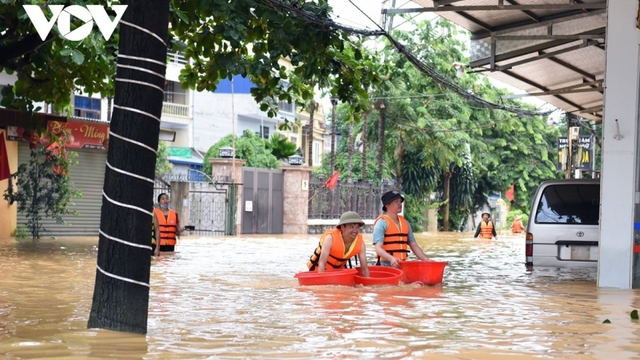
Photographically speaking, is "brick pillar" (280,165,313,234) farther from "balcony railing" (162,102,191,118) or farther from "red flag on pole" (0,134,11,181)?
"balcony railing" (162,102,191,118)

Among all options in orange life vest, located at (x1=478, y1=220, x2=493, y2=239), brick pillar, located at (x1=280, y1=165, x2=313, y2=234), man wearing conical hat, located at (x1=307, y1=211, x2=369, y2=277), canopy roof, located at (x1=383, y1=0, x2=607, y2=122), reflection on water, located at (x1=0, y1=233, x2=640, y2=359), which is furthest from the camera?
brick pillar, located at (x1=280, y1=165, x2=313, y2=234)

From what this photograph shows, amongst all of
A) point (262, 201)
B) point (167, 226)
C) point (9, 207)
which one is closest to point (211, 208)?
point (262, 201)

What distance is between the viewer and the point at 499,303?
41.0 feet

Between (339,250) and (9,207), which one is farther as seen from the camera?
(9,207)

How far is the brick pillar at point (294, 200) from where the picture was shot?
40.2 meters

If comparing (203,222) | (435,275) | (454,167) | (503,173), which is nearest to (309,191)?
(203,222)

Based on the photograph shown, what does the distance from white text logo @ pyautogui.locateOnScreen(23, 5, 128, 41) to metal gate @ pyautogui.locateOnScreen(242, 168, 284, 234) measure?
24.0 meters

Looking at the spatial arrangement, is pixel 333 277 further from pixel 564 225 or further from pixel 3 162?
pixel 3 162

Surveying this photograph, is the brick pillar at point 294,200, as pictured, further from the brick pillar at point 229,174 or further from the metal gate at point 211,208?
the metal gate at point 211,208

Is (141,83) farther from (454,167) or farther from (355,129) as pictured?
(454,167)

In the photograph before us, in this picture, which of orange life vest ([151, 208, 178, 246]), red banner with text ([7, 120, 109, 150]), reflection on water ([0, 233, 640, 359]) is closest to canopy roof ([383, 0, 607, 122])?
reflection on water ([0, 233, 640, 359])

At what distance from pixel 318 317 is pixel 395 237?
4.01m

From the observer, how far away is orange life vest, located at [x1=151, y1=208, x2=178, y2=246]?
65.6ft

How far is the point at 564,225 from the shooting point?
16.3m
